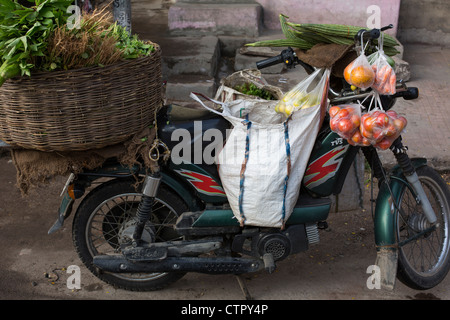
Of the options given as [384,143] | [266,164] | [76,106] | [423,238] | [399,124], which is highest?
[76,106]

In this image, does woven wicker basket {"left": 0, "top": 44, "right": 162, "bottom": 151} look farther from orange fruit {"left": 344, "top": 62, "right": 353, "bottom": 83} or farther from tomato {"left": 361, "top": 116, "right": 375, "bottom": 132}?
tomato {"left": 361, "top": 116, "right": 375, "bottom": 132}

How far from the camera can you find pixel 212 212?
10.6 feet

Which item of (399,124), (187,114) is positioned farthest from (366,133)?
(187,114)

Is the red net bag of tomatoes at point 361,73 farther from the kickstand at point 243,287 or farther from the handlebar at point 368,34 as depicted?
the kickstand at point 243,287

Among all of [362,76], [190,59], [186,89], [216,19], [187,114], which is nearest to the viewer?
[362,76]

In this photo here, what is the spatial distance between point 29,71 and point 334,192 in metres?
1.80

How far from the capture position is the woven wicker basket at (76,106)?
2.76 metres

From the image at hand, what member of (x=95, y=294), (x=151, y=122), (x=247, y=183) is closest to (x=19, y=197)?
(x=95, y=294)

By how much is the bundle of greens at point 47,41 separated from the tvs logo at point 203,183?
752 mm

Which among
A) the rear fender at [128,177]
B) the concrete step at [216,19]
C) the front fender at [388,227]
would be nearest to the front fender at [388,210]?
the front fender at [388,227]

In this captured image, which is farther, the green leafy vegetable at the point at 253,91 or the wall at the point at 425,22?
the wall at the point at 425,22

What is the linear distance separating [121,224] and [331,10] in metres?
4.48

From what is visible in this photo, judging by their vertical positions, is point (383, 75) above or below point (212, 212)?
above

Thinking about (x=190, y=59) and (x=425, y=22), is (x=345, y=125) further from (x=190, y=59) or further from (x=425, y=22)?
(x=425, y=22)
